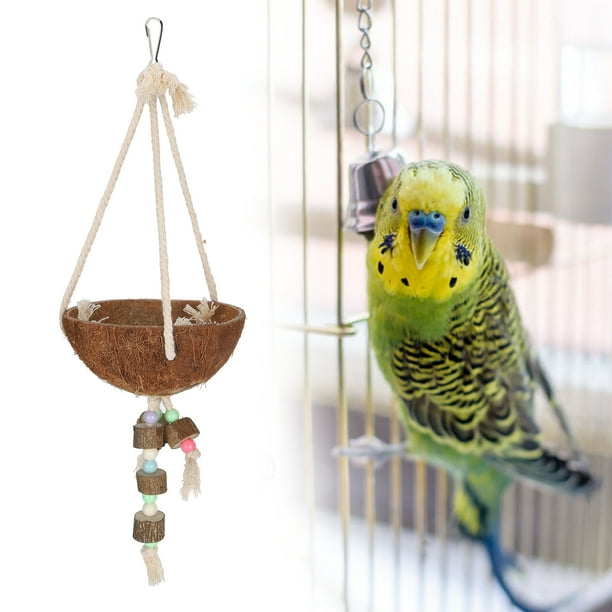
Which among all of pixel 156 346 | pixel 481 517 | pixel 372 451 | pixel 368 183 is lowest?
pixel 481 517

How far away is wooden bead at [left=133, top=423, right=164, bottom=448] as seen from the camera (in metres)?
0.65

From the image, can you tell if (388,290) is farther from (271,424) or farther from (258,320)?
(271,424)

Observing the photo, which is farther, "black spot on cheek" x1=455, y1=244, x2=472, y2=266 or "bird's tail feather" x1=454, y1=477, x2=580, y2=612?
"bird's tail feather" x1=454, y1=477, x2=580, y2=612

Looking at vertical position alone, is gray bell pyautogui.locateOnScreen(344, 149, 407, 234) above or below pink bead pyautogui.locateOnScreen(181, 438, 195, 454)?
above

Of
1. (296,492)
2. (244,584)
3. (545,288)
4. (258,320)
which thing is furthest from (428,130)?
(244,584)

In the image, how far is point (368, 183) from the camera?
798mm

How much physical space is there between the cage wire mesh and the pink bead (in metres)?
0.51

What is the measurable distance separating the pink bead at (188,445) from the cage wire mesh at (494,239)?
1.66 feet

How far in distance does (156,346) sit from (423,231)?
250 mm

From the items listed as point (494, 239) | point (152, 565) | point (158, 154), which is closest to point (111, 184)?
point (158, 154)

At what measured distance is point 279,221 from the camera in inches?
46.9

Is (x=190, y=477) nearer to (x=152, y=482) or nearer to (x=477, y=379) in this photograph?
(x=152, y=482)

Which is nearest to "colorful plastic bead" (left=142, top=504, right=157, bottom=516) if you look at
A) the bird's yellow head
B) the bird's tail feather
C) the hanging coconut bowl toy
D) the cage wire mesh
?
the hanging coconut bowl toy

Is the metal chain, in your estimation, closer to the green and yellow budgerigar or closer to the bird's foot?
the green and yellow budgerigar
